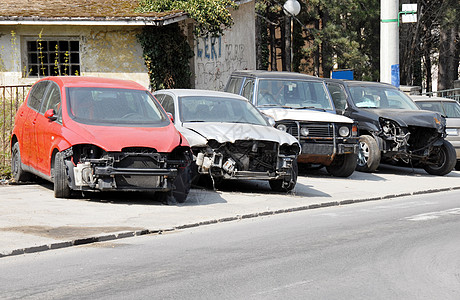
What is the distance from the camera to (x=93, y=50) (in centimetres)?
2300

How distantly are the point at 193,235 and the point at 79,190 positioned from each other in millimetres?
2962

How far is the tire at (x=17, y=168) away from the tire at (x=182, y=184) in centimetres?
322

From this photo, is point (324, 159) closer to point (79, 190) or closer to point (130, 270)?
point (79, 190)

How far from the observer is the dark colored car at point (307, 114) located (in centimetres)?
1594

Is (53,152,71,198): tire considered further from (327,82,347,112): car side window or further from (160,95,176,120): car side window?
(327,82,347,112): car side window

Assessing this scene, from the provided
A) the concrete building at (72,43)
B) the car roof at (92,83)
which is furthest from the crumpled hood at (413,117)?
the concrete building at (72,43)

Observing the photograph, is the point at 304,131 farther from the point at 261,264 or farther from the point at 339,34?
the point at 339,34

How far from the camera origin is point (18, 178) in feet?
45.4

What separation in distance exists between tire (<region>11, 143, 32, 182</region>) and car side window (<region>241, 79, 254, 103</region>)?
5.45 m

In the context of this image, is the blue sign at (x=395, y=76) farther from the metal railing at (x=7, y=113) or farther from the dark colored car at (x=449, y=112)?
the metal railing at (x=7, y=113)

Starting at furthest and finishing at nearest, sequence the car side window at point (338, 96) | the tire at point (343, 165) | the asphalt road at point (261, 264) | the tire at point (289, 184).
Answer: the car side window at point (338, 96), the tire at point (343, 165), the tire at point (289, 184), the asphalt road at point (261, 264)

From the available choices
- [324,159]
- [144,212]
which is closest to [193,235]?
[144,212]

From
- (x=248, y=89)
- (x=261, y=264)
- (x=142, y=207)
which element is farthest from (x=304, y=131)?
(x=261, y=264)

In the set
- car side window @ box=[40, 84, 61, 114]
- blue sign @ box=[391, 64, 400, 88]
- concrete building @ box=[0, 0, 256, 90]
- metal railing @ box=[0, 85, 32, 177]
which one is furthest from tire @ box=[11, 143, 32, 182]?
blue sign @ box=[391, 64, 400, 88]
